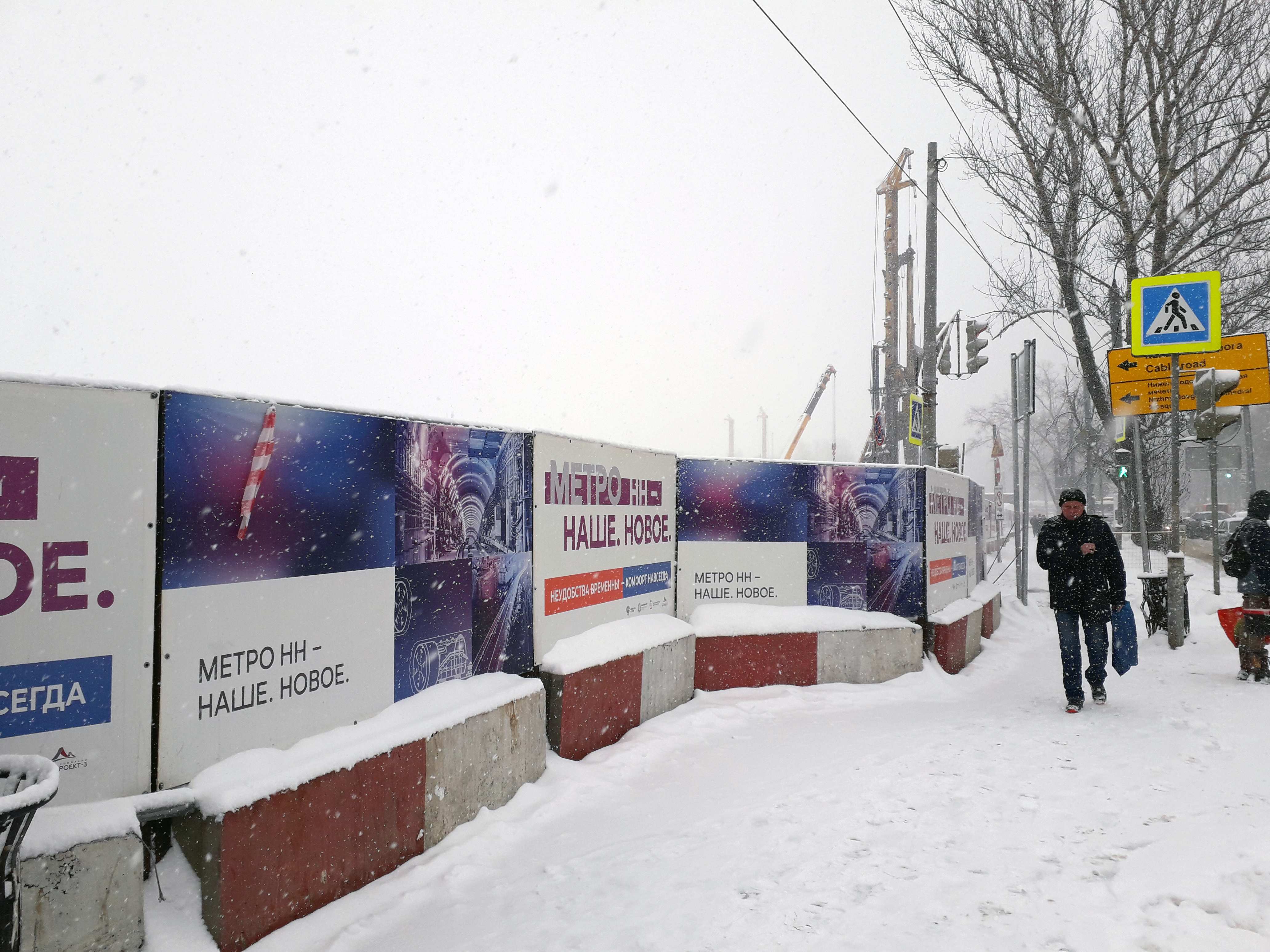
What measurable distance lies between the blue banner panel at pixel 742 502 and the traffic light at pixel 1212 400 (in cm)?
568

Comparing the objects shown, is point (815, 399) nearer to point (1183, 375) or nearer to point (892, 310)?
point (892, 310)

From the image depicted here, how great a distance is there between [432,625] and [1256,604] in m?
7.36

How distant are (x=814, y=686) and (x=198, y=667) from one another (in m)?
5.31

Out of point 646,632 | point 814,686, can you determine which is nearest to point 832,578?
point 814,686

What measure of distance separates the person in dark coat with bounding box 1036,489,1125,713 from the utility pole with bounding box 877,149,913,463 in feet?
60.0

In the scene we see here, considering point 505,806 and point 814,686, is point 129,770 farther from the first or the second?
point 814,686

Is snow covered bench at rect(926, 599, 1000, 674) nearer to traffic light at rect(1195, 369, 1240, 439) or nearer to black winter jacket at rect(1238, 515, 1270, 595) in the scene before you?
black winter jacket at rect(1238, 515, 1270, 595)

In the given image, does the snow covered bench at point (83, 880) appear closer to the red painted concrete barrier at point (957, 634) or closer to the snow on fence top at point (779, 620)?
the snow on fence top at point (779, 620)

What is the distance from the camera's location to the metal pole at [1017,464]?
13.3 meters

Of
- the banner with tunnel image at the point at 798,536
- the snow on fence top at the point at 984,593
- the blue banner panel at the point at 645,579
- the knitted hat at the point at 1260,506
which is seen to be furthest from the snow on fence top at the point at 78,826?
the snow on fence top at the point at 984,593

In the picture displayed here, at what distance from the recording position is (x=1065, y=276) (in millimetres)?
16422

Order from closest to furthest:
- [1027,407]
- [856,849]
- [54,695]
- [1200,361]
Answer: [54,695], [856,849], [1027,407], [1200,361]

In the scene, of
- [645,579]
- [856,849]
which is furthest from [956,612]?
[856,849]

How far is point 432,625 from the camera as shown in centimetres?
393
